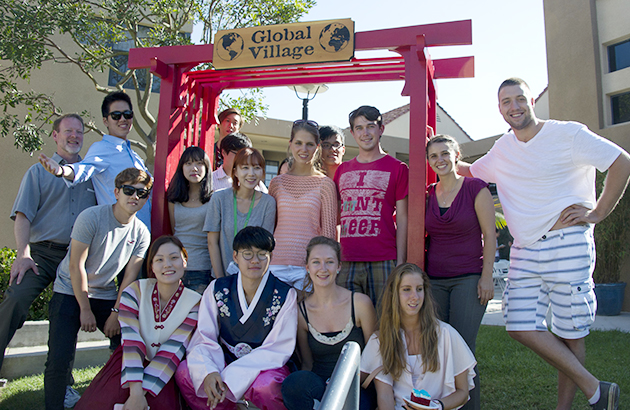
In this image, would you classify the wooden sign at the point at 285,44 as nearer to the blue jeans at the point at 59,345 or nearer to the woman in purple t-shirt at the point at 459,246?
the woman in purple t-shirt at the point at 459,246

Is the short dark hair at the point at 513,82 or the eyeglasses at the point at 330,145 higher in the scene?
the short dark hair at the point at 513,82

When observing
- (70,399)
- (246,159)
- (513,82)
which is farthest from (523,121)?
(70,399)

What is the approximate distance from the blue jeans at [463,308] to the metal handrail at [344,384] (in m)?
1.57

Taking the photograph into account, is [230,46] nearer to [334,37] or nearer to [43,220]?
[334,37]

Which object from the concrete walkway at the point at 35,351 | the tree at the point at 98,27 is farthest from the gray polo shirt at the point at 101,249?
the tree at the point at 98,27

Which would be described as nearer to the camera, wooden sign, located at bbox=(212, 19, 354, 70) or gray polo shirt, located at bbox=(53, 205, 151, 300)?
gray polo shirt, located at bbox=(53, 205, 151, 300)

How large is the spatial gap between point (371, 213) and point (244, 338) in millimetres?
1187

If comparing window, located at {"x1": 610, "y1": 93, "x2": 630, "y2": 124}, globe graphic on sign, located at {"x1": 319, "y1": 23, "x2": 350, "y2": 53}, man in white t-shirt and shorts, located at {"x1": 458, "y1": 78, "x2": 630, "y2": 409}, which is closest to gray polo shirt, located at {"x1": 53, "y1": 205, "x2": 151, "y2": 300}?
globe graphic on sign, located at {"x1": 319, "y1": 23, "x2": 350, "y2": 53}

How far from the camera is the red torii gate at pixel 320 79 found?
3141 millimetres

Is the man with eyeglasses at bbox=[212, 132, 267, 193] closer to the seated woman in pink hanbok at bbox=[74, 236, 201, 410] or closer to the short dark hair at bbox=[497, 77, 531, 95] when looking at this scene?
the seated woman in pink hanbok at bbox=[74, 236, 201, 410]

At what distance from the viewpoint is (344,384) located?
129 cm

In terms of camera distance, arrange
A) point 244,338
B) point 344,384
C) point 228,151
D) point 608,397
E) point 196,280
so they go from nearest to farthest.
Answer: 1. point 344,384
2. point 608,397
3. point 244,338
4. point 196,280
5. point 228,151

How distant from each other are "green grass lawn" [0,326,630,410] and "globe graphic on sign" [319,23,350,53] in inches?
123

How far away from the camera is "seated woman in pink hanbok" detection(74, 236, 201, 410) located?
2.75 meters
